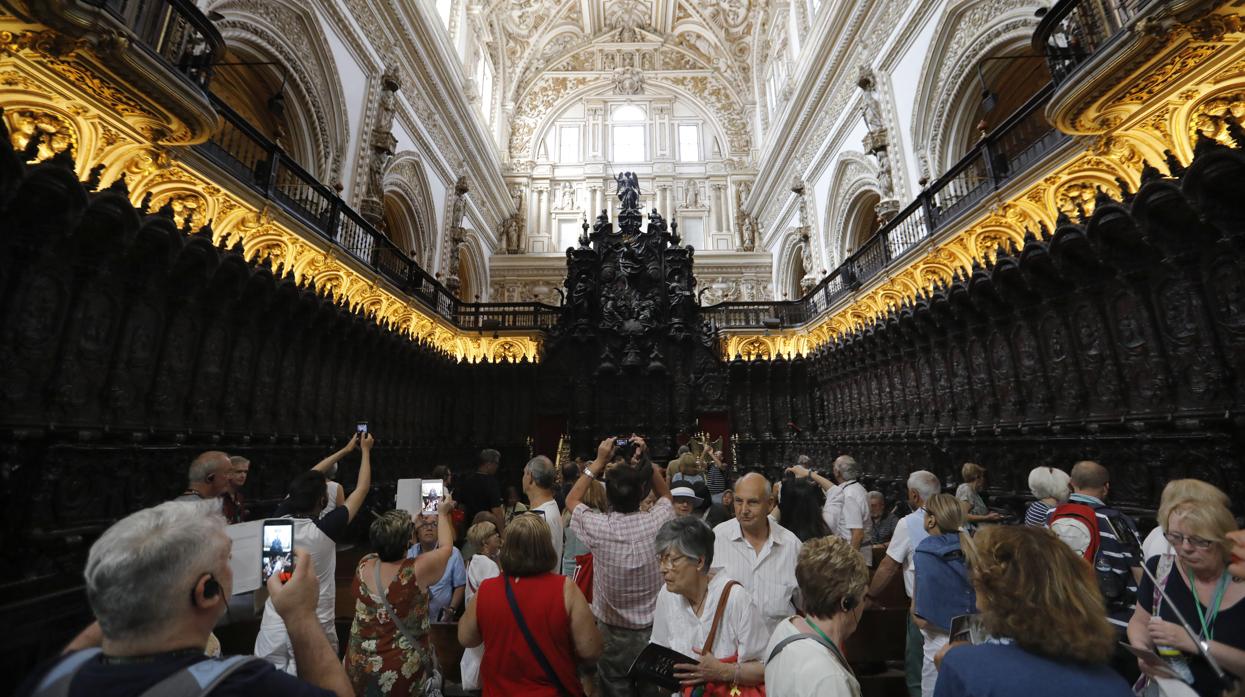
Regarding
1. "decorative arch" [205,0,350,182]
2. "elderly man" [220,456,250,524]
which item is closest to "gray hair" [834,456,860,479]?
"elderly man" [220,456,250,524]

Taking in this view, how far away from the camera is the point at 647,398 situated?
50.8ft

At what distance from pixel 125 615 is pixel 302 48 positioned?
12.5 m

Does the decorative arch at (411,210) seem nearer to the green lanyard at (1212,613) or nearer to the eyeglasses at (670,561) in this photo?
the eyeglasses at (670,561)

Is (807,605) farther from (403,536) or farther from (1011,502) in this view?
(1011,502)

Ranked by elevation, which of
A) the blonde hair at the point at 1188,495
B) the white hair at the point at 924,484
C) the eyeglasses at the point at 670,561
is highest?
the blonde hair at the point at 1188,495

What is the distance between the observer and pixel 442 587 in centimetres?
346

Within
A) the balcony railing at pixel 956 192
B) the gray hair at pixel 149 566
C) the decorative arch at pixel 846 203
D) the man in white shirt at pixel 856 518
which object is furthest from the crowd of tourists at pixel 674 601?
the decorative arch at pixel 846 203

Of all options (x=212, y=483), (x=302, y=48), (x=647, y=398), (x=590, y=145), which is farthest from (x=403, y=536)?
(x=590, y=145)

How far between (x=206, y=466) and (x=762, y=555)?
3.52 m

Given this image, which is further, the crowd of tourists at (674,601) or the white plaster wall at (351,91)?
the white plaster wall at (351,91)

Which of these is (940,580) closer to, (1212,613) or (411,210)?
(1212,613)

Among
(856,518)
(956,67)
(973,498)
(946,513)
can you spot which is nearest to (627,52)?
(956,67)

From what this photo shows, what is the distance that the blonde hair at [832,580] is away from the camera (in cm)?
161

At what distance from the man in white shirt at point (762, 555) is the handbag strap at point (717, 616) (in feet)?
2.15
